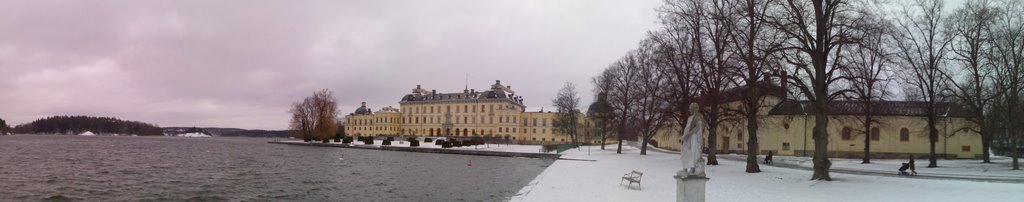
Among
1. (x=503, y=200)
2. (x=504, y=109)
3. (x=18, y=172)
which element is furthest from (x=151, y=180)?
(x=504, y=109)

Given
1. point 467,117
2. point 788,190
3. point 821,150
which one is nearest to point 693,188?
point 788,190

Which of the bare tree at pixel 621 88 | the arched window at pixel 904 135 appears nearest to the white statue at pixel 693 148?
the bare tree at pixel 621 88

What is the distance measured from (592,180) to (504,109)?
10232 cm

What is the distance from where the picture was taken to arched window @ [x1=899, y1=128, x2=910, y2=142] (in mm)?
52122

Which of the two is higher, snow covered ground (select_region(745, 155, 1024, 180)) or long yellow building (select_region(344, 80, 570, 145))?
long yellow building (select_region(344, 80, 570, 145))

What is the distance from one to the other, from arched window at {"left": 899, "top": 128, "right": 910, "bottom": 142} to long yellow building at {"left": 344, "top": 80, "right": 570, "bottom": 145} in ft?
219

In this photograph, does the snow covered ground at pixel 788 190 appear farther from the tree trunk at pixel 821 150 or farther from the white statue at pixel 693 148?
the white statue at pixel 693 148

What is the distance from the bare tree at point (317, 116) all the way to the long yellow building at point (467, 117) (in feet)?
105

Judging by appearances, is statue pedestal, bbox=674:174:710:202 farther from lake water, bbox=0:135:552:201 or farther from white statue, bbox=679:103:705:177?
lake water, bbox=0:135:552:201

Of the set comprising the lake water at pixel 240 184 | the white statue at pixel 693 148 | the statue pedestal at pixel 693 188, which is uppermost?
the white statue at pixel 693 148

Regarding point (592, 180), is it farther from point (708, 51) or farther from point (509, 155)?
point (509, 155)

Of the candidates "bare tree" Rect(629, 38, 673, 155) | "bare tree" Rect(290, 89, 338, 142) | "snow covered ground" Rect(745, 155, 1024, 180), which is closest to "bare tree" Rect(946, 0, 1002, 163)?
"snow covered ground" Rect(745, 155, 1024, 180)

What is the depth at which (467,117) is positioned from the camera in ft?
433

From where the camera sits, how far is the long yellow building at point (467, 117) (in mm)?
125125
